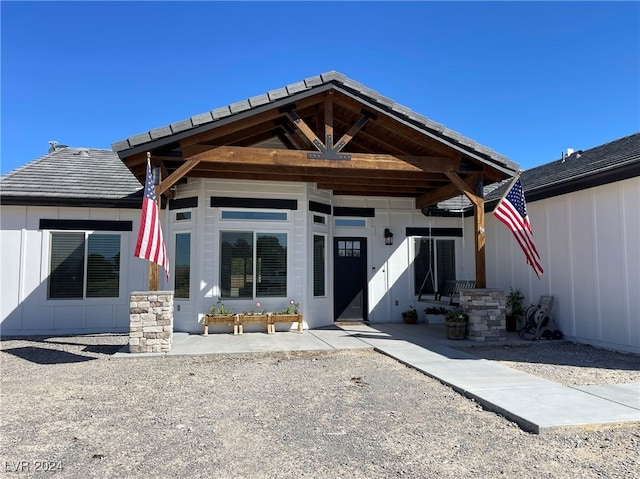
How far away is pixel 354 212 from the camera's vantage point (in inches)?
457

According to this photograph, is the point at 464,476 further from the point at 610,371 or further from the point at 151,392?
the point at 610,371

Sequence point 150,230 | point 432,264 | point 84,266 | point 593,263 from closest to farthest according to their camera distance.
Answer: point 150,230
point 593,263
point 84,266
point 432,264

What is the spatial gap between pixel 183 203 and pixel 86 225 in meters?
2.32

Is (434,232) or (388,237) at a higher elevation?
(434,232)

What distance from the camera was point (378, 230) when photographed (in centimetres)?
1180

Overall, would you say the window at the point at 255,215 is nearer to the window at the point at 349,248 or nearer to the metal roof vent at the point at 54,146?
the window at the point at 349,248

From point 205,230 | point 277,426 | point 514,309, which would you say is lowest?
point 277,426

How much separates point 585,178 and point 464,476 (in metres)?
6.81

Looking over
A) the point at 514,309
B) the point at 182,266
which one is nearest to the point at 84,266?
the point at 182,266

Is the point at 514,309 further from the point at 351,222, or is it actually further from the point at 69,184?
the point at 69,184

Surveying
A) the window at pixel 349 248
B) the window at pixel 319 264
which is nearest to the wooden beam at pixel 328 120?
the window at pixel 319 264

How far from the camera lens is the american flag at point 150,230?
6.78 m

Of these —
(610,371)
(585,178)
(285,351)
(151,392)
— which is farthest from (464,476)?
(585,178)

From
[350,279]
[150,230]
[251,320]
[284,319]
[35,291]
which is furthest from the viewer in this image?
[350,279]
